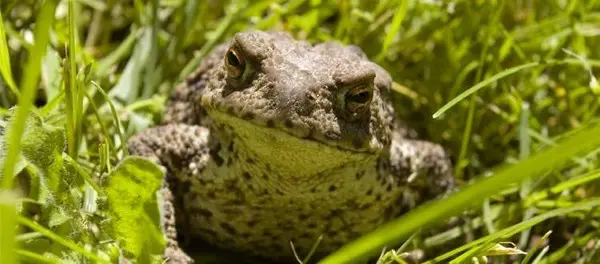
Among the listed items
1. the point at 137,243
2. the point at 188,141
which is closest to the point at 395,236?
the point at 137,243

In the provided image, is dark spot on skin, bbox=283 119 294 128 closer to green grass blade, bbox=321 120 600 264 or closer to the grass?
the grass

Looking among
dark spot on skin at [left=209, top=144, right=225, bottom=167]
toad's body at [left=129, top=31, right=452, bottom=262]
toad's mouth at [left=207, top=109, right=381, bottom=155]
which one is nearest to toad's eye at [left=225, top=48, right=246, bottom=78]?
toad's body at [left=129, top=31, right=452, bottom=262]

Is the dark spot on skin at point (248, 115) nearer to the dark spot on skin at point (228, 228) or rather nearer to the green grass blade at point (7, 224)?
the dark spot on skin at point (228, 228)

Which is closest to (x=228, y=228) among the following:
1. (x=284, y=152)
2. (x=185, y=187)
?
(x=185, y=187)

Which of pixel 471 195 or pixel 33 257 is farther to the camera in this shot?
pixel 33 257

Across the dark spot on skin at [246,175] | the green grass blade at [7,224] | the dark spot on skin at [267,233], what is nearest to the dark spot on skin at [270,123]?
the dark spot on skin at [246,175]

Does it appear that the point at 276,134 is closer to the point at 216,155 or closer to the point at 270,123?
the point at 270,123

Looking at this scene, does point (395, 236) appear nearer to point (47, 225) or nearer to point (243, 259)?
point (47, 225)
